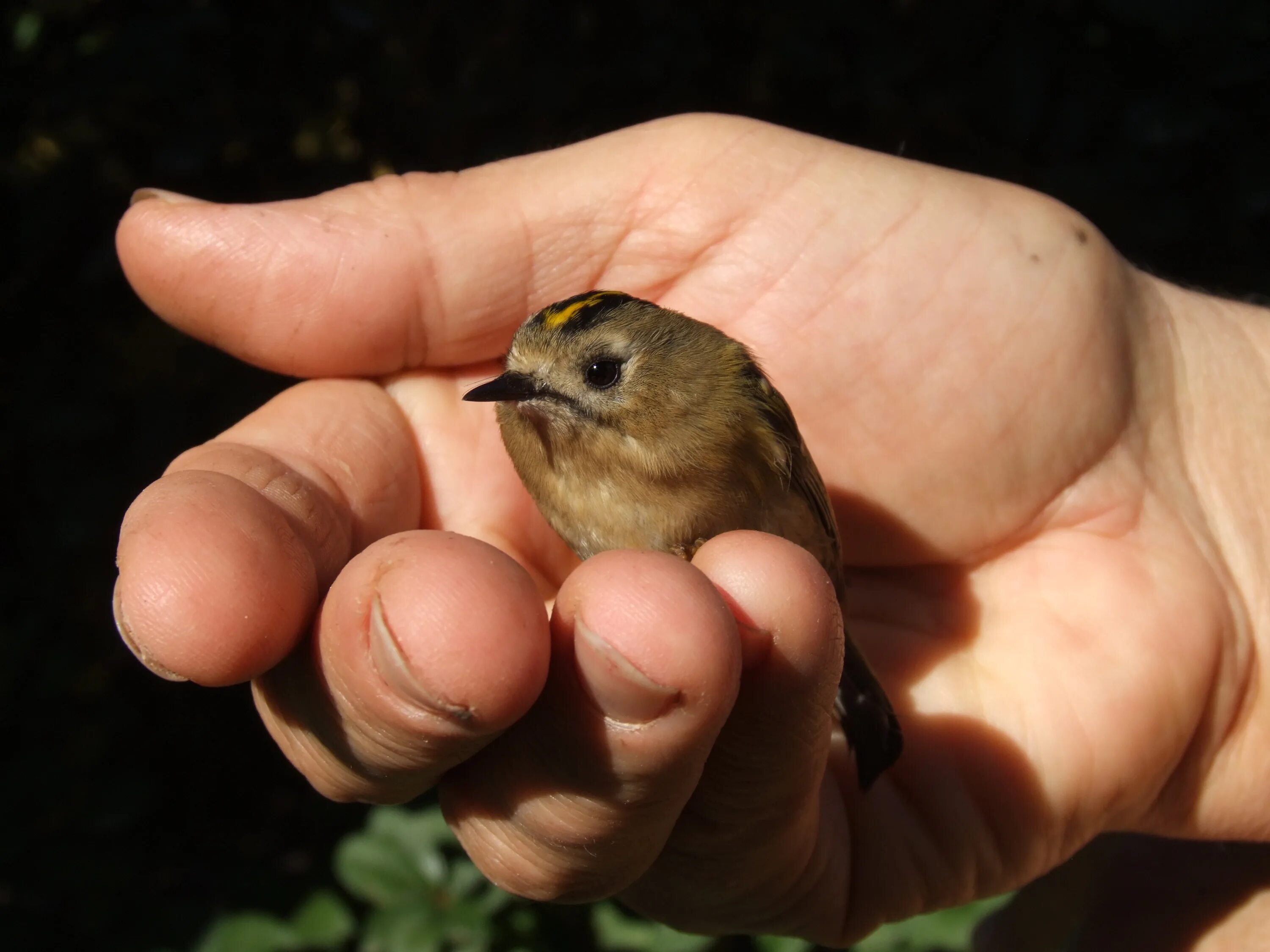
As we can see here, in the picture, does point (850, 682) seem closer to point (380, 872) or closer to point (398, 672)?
point (398, 672)

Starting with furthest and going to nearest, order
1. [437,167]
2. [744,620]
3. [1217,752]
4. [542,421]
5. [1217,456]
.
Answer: [437,167] < [1217,456] < [1217,752] < [542,421] < [744,620]

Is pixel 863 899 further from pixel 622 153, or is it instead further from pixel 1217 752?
pixel 622 153

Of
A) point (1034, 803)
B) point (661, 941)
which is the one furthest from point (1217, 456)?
point (661, 941)

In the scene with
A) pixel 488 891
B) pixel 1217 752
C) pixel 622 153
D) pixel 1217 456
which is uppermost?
pixel 622 153

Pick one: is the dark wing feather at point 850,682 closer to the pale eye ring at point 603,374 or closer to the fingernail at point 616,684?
the pale eye ring at point 603,374

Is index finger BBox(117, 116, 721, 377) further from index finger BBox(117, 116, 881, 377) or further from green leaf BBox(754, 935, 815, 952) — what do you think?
green leaf BBox(754, 935, 815, 952)

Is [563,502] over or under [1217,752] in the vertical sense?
over
